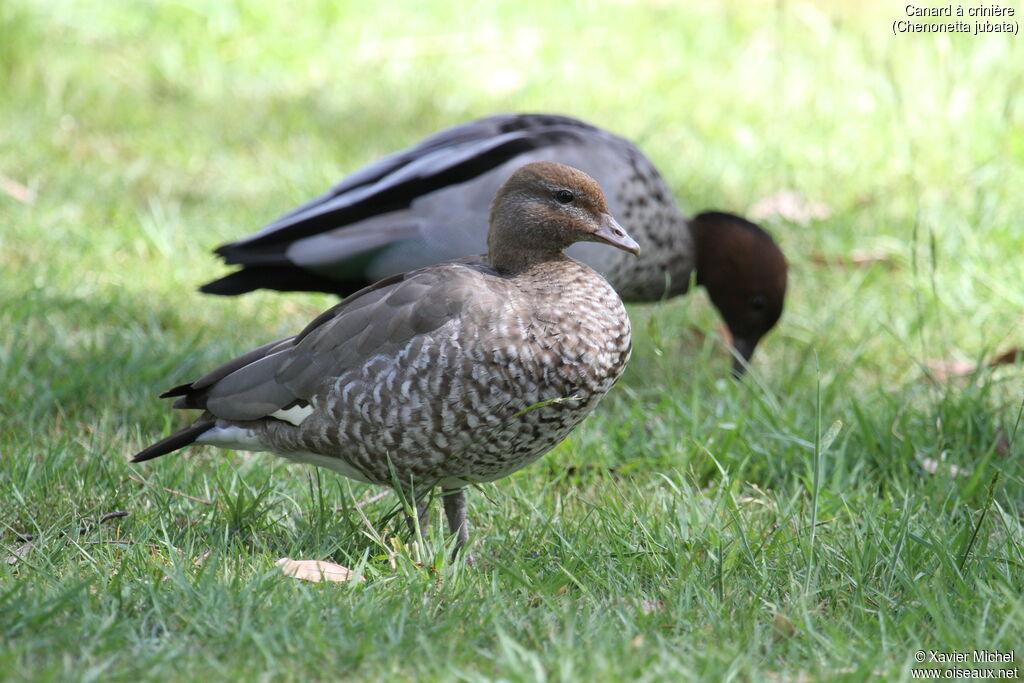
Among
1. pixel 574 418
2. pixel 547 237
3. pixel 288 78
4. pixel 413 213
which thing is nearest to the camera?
pixel 574 418

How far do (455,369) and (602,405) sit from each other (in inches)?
58.1

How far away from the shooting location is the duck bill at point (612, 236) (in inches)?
124

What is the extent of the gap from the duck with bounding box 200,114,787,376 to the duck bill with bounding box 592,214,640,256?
110 centimetres

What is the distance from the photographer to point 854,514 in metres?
3.25

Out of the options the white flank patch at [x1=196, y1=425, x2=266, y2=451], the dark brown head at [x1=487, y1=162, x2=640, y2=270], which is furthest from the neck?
the white flank patch at [x1=196, y1=425, x2=266, y2=451]

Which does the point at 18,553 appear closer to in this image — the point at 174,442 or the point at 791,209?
the point at 174,442

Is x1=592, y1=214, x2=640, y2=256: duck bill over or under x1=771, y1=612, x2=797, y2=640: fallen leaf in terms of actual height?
over

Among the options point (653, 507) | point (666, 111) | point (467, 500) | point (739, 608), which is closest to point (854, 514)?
point (653, 507)

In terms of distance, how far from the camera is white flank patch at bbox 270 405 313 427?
9.96 ft

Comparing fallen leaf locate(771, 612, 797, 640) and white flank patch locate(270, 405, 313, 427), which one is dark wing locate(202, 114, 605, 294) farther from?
fallen leaf locate(771, 612, 797, 640)

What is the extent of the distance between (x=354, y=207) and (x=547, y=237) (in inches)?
53.2

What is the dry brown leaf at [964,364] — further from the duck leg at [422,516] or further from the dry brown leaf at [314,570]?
the dry brown leaf at [314,570]

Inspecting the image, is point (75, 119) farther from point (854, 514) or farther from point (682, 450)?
point (854, 514)

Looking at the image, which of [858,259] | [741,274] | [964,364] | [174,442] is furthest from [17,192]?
[964,364]
